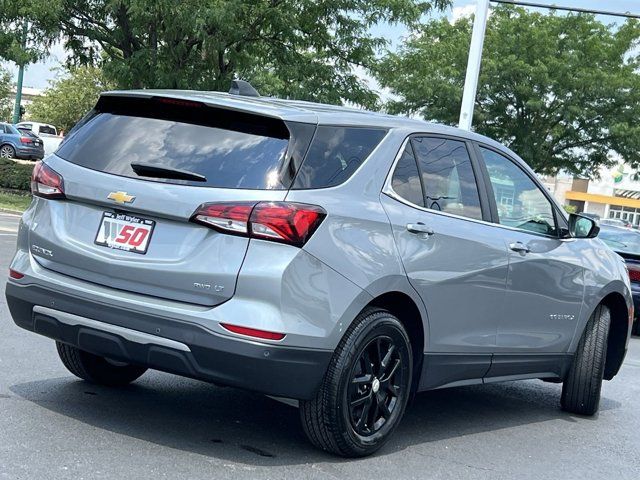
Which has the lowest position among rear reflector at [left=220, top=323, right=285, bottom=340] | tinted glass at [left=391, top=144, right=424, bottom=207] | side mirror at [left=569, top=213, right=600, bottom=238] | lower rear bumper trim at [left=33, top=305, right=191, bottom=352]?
lower rear bumper trim at [left=33, top=305, right=191, bottom=352]

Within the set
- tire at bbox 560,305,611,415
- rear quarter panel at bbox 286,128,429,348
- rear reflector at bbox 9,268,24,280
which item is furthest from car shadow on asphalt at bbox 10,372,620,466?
rear quarter panel at bbox 286,128,429,348

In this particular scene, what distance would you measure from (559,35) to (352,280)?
35811 mm

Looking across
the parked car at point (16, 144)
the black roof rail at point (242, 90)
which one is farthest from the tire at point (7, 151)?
the black roof rail at point (242, 90)

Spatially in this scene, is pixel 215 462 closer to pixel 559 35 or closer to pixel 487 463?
pixel 487 463

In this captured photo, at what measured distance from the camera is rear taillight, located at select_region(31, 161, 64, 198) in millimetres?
5066

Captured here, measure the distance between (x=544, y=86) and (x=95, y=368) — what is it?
33.7 m

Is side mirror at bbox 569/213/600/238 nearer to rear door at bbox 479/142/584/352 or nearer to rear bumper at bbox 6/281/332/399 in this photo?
rear door at bbox 479/142/584/352

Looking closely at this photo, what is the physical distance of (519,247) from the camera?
19.6 ft

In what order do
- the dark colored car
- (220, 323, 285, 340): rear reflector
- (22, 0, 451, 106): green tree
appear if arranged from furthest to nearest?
(22, 0, 451, 106): green tree < the dark colored car < (220, 323, 285, 340): rear reflector

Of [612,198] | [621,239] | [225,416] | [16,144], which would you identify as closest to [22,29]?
[621,239]

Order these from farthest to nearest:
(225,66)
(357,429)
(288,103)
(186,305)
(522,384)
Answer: (225,66) → (522,384) → (288,103) → (357,429) → (186,305)

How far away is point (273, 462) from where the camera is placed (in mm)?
4848

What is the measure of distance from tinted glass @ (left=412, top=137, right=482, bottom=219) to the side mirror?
3.81 feet

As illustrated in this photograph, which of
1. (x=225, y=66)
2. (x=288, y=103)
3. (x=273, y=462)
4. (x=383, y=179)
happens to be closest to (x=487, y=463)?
(x=273, y=462)
